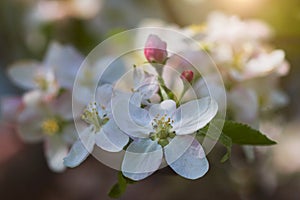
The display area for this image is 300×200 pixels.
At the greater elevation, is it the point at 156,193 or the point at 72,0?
the point at 72,0

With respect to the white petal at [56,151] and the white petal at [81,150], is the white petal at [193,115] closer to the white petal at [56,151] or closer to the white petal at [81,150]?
the white petal at [81,150]

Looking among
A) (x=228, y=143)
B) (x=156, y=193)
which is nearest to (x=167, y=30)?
(x=228, y=143)

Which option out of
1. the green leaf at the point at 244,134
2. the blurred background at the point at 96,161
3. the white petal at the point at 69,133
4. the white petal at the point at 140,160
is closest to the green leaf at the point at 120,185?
the white petal at the point at 140,160

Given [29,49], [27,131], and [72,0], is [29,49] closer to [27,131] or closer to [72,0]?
[72,0]

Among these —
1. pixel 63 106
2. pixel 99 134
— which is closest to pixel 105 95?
pixel 99 134

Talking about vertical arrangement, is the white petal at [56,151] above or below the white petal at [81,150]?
below

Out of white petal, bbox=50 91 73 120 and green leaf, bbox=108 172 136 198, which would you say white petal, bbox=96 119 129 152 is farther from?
white petal, bbox=50 91 73 120

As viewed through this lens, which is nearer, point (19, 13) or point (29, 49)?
point (29, 49)

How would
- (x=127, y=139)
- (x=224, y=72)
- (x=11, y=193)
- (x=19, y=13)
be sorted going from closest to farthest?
(x=127, y=139) → (x=224, y=72) → (x=11, y=193) → (x=19, y=13)
